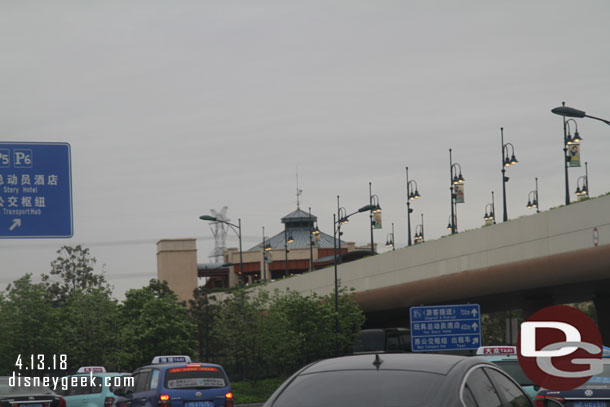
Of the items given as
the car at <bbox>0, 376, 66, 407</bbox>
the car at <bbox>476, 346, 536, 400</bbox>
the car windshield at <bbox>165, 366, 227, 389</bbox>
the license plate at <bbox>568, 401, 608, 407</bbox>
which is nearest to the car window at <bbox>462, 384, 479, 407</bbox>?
the license plate at <bbox>568, 401, 608, 407</bbox>

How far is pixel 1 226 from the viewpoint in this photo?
24.4 metres

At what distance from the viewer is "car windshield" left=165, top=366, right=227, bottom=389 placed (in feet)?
60.6

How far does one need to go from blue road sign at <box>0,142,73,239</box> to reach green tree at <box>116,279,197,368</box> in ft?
112

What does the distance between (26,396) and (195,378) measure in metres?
3.80

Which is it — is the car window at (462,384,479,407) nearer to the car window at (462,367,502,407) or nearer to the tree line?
the car window at (462,367,502,407)

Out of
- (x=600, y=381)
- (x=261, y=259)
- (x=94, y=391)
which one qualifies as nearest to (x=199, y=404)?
(x=94, y=391)

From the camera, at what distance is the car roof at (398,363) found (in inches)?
275

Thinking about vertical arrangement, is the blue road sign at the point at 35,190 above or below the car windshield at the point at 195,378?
above

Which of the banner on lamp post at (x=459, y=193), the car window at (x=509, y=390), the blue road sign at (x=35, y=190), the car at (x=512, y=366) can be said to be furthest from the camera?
the banner on lamp post at (x=459, y=193)

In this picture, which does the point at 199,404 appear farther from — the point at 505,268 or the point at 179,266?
the point at 179,266

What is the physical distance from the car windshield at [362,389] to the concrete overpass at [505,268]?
99.3 feet

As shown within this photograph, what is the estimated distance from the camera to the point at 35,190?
81.2ft

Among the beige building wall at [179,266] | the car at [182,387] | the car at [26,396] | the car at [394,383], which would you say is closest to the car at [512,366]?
the car at [182,387]

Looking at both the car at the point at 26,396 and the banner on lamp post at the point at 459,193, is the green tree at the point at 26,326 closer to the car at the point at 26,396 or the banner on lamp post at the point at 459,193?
the banner on lamp post at the point at 459,193
